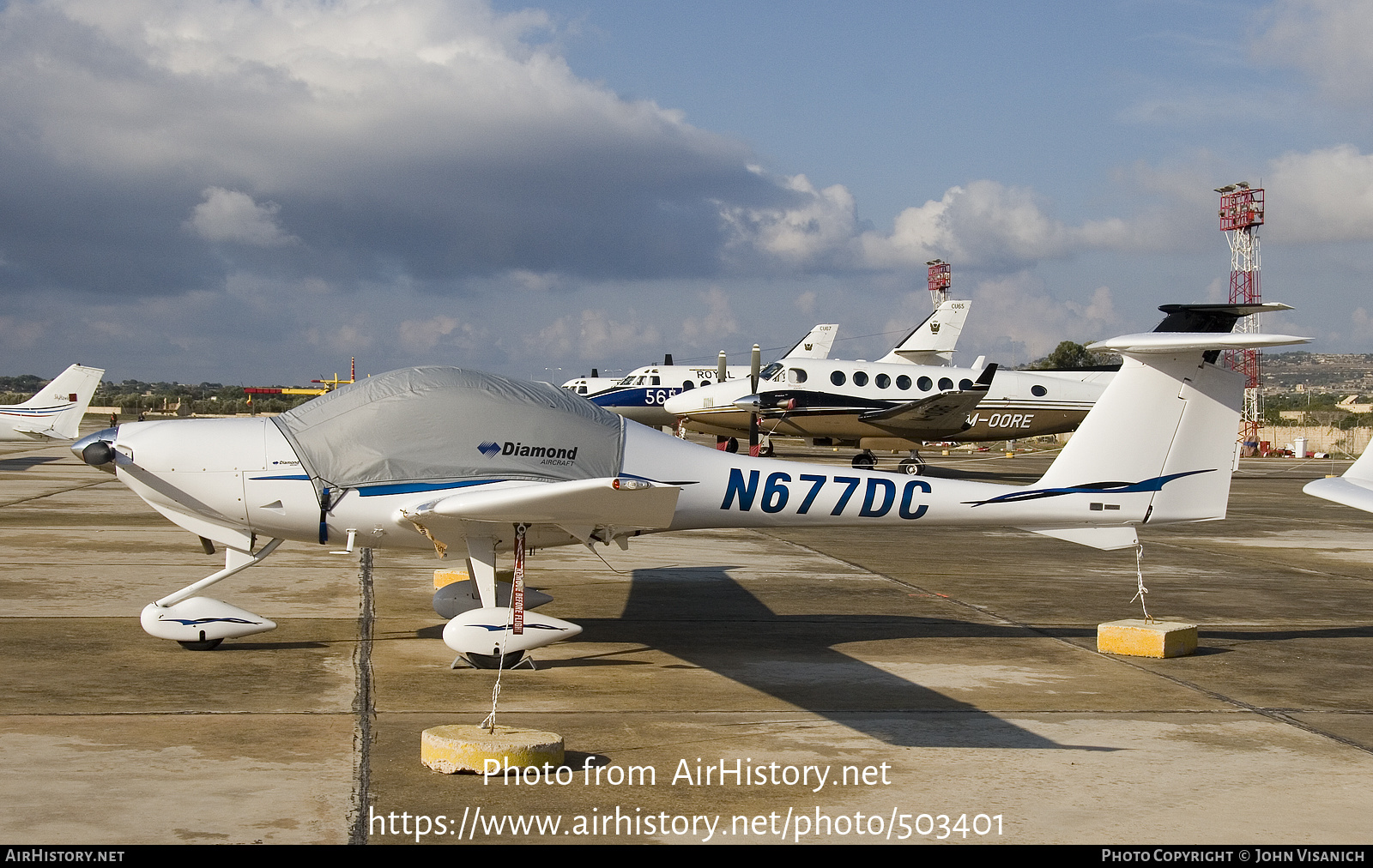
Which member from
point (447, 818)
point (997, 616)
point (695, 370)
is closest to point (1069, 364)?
point (695, 370)

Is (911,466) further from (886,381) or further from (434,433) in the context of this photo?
(434,433)

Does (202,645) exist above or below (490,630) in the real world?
below

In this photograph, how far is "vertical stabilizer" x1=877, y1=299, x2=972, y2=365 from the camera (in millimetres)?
43844

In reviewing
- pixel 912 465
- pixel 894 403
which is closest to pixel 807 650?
pixel 912 465

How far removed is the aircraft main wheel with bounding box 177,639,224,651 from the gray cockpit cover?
1550 mm

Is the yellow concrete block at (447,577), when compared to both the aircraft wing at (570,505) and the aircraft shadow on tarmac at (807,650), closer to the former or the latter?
the aircraft shadow on tarmac at (807,650)

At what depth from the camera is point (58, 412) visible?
3166cm

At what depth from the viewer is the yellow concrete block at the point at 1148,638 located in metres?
8.98

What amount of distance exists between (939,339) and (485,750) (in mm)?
40609

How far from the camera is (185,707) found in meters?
6.81

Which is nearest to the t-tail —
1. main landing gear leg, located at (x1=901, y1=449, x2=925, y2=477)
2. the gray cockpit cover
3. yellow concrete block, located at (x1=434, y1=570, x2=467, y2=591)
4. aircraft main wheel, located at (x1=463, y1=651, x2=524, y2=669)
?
the gray cockpit cover

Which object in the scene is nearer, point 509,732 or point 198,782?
point 198,782
